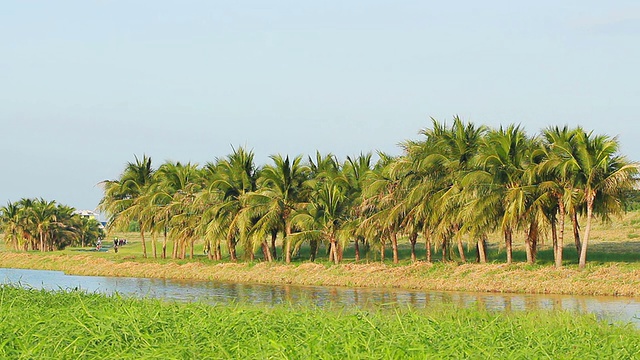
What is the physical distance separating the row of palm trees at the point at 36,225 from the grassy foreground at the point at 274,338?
65169 millimetres

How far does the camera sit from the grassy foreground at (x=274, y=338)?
1020cm

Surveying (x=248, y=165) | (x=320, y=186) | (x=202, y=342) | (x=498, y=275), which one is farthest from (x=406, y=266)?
(x=202, y=342)

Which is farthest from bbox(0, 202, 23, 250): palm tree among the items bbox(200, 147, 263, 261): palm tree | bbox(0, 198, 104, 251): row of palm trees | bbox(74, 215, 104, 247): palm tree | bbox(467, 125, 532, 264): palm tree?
bbox(467, 125, 532, 264): palm tree

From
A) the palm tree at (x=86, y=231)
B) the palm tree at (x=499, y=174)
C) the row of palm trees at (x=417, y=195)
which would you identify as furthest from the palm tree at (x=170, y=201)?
the palm tree at (x=86, y=231)

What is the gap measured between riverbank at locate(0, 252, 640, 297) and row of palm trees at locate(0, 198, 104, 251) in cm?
2933

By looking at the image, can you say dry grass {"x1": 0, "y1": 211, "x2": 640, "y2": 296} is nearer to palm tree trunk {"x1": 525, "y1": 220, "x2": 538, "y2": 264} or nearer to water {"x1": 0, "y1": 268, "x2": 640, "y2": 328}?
palm tree trunk {"x1": 525, "y1": 220, "x2": 538, "y2": 264}

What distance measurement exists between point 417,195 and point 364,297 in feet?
28.1

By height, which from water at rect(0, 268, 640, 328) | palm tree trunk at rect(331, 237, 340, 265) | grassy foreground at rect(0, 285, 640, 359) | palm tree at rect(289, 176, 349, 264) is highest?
palm tree at rect(289, 176, 349, 264)

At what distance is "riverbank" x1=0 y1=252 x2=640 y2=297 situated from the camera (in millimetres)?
28062

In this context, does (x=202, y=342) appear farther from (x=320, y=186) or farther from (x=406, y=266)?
(x=320, y=186)

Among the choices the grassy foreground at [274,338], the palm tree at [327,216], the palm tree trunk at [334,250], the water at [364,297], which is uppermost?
the palm tree at [327,216]

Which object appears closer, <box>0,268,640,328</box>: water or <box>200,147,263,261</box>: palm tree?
<box>0,268,640,328</box>: water

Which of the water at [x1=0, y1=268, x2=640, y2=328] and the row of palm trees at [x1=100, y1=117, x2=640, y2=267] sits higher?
the row of palm trees at [x1=100, y1=117, x2=640, y2=267]

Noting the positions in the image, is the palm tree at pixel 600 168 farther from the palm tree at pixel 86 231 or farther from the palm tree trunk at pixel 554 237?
the palm tree at pixel 86 231
